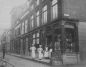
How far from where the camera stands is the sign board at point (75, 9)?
15383 millimetres

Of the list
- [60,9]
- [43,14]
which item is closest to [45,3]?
[43,14]

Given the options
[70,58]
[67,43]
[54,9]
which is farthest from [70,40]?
[54,9]

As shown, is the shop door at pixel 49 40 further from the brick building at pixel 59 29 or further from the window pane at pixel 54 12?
the window pane at pixel 54 12

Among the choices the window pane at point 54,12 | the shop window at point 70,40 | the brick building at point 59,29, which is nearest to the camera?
the brick building at point 59,29

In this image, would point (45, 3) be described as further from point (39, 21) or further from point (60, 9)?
point (60, 9)

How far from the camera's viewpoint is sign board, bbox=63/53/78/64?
1447cm

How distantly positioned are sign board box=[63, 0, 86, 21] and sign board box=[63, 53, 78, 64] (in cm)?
364

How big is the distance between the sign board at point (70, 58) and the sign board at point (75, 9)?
3.64 meters

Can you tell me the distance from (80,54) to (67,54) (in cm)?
146

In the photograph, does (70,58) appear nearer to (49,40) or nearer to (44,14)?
(49,40)

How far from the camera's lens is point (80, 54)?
15.4 m

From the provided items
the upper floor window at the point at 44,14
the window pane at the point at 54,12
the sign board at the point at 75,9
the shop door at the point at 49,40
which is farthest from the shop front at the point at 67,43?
the upper floor window at the point at 44,14

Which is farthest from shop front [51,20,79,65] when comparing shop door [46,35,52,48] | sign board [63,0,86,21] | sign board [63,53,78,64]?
shop door [46,35,52,48]

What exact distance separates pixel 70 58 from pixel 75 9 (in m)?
4.83
